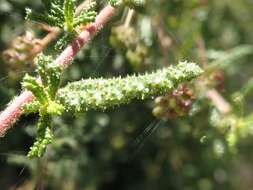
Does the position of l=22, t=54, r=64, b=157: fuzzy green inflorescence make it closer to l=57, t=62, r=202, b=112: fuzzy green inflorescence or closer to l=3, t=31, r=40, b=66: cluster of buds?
l=57, t=62, r=202, b=112: fuzzy green inflorescence

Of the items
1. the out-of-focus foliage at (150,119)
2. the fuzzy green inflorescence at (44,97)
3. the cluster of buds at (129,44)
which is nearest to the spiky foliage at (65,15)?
the fuzzy green inflorescence at (44,97)

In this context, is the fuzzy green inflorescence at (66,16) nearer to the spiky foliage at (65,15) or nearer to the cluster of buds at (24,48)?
the spiky foliage at (65,15)

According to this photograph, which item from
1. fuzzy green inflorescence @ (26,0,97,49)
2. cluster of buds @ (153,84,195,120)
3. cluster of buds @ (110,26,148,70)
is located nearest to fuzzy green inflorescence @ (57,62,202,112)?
fuzzy green inflorescence @ (26,0,97,49)

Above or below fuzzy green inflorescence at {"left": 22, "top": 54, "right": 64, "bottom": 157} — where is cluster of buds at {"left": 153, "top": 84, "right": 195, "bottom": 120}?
above

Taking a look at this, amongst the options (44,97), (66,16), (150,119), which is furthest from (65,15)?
(150,119)

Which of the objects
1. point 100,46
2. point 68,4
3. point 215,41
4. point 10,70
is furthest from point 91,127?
point 68,4

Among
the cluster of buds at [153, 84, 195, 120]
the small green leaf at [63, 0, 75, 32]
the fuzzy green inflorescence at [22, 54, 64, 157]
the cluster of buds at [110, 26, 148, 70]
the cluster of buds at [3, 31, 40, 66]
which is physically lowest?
the fuzzy green inflorescence at [22, 54, 64, 157]

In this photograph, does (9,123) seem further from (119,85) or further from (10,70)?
(10,70)
